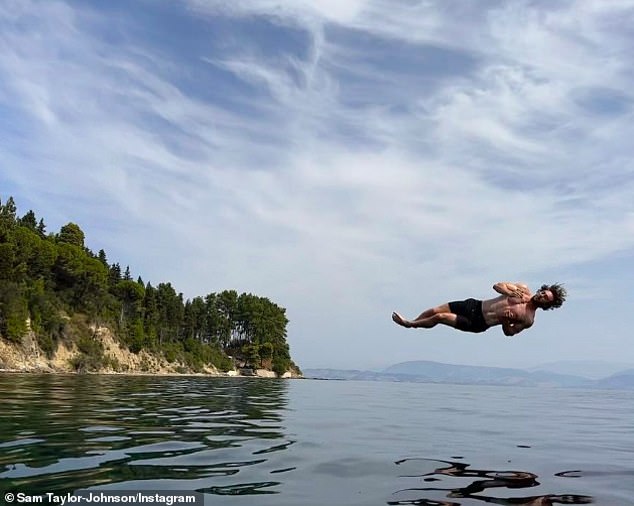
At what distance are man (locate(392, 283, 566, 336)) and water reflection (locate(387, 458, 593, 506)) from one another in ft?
8.93

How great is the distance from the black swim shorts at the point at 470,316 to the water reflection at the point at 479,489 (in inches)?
109

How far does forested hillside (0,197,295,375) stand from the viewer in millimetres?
89938

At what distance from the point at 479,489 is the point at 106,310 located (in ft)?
377

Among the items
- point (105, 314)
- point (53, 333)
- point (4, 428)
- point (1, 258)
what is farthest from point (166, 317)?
point (4, 428)

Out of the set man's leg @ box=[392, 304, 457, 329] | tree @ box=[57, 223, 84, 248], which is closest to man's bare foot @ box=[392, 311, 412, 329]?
man's leg @ box=[392, 304, 457, 329]

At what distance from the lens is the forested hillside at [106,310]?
89938 mm

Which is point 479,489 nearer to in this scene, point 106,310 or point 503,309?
point 503,309

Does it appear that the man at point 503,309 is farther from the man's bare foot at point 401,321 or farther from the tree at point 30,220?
the tree at point 30,220

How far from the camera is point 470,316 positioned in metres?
11.9

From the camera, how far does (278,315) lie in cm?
17875

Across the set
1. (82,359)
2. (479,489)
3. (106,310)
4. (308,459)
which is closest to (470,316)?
(479,489)

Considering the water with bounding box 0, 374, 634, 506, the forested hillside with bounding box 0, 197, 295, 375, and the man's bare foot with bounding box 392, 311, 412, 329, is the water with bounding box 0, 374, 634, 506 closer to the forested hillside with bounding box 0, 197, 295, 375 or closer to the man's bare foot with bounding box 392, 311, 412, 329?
the man's bare foot with bounding box 392, 311, 412, 329

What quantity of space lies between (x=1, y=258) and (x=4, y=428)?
261 ft

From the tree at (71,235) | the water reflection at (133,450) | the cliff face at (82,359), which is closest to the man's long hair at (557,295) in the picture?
the water reflection at (133,450)
